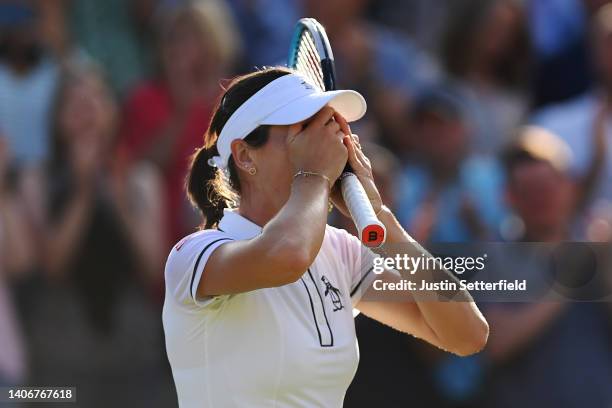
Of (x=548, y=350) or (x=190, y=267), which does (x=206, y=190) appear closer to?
(x=190, y=267)

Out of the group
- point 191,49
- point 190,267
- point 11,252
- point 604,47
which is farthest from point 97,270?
point 190,267

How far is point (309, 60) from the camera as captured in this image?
10.7 ft

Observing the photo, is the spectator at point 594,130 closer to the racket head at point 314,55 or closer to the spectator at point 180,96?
the spectator at point 180,96

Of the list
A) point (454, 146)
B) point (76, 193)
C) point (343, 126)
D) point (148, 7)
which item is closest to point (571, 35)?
point (454, 146)

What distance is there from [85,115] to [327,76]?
322 centimetres

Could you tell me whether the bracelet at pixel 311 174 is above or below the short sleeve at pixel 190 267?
above

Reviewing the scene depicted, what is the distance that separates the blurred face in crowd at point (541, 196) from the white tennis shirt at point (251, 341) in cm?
278

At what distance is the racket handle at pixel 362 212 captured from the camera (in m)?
2.68

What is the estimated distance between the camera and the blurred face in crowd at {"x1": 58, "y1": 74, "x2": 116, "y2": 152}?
6141 millimetres

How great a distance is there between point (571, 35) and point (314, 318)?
433cm

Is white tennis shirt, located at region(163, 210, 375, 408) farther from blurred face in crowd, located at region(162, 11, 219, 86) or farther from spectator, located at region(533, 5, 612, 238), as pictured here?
blurred face in crowd, located at region(162, 11, 219, 86)

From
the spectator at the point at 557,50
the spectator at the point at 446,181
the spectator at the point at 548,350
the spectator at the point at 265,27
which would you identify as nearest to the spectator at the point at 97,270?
the spectator at the point at 265,27

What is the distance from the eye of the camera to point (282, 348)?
285 centimetres

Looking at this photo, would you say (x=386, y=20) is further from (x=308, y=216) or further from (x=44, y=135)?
(x=308, y=216)
